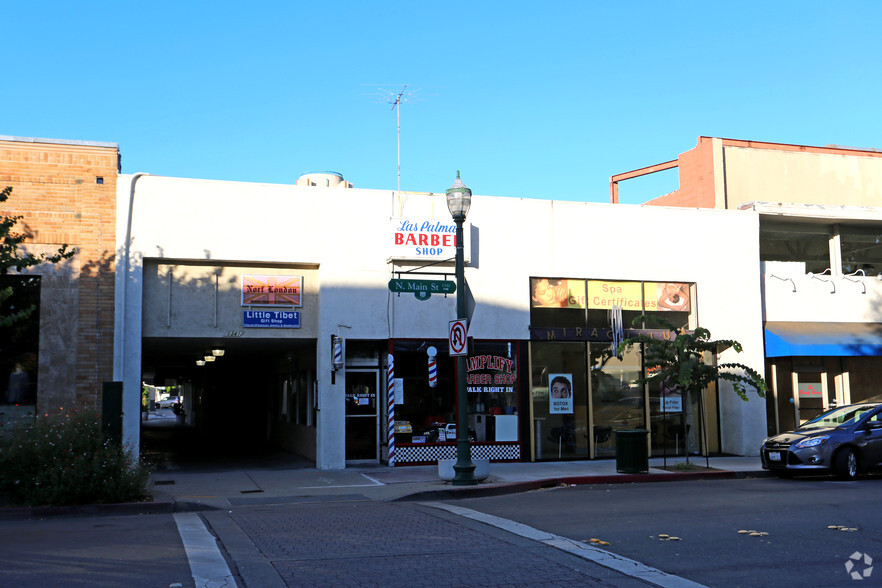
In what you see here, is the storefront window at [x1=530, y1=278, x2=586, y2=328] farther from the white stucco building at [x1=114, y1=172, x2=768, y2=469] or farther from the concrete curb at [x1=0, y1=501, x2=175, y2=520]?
the concrete curb at [x1=0, y1=501, x2=175, y2=520]

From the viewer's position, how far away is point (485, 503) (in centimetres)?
1317

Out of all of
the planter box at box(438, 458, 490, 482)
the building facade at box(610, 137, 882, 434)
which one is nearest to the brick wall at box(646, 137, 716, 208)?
the building facade at box(610, 137, 882, 434)

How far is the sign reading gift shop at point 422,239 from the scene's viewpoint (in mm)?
18750

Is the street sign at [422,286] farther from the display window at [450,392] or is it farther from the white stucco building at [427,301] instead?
the display window at [450,392]

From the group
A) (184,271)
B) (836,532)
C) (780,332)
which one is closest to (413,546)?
(836,532)

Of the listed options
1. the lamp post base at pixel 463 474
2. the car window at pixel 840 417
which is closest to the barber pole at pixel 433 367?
the lamp post base at pixel 463 474

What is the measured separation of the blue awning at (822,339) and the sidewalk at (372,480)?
10.2 ft

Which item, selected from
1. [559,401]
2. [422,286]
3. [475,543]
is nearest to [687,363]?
[559,401]

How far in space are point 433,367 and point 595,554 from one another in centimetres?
1006

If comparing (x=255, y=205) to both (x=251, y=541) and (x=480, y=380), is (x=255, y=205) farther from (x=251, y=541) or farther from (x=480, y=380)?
(x=251, y=541)

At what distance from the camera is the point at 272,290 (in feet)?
60.0

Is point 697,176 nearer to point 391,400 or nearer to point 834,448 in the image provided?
point 834,448

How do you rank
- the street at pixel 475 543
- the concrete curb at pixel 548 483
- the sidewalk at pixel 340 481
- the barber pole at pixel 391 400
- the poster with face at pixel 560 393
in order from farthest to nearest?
1. the poster with face at pixel 560 393
2. the barber pole at pixel 391 400
3. the concrete curb at pixel 548 483
4. the sidewalk at pixel 340 481
5. the street at pixel 475 543

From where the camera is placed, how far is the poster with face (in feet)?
64.0
